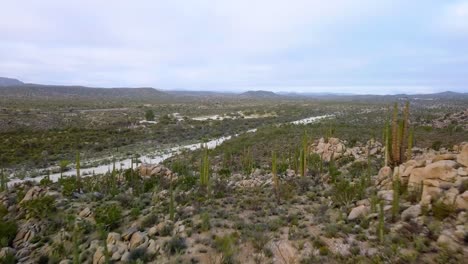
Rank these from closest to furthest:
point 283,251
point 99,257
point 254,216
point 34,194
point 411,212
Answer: point 283,251
point 99,257
point 411,212
point 254,216
point 34,194

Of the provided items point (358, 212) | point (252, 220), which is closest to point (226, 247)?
point (252, 220)

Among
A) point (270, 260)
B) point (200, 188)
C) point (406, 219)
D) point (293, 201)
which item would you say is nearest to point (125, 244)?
point (270, 260)

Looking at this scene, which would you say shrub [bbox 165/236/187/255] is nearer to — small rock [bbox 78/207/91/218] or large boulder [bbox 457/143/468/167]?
small rock [bbox 78/207/91/218]

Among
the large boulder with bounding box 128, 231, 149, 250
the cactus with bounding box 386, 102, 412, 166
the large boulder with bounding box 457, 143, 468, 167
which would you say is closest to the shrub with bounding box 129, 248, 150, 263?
the large boulder with bounding box 128, 231, 149, 250

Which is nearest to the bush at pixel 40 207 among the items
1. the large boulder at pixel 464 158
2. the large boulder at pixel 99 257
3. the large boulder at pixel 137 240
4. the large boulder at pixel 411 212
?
the large boulder at pixel 99 257

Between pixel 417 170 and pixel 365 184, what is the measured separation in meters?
1.98

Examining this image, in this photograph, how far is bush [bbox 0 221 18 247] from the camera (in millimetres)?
8498

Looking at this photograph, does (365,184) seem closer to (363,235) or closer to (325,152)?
(363,235)

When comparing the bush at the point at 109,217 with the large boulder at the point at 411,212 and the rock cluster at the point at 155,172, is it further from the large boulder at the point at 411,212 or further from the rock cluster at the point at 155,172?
the large boulder at the point at 411,212

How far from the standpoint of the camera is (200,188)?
39.6ft

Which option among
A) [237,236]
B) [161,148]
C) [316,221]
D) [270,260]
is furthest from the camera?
[161,148]

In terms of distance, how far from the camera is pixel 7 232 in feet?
28.9

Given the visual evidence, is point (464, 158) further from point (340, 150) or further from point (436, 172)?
point (340, 150)

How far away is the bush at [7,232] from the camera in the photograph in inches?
335
